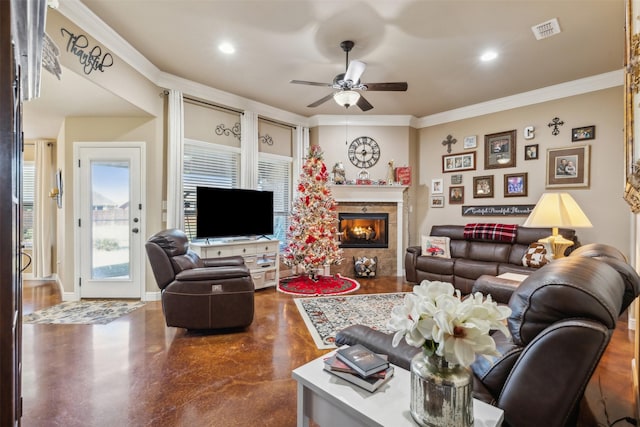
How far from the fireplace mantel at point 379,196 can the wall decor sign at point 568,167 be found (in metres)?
2.10

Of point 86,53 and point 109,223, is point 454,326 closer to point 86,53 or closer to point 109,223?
point 86,53

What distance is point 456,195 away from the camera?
208 inches

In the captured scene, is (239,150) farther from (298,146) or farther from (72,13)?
(72,13)

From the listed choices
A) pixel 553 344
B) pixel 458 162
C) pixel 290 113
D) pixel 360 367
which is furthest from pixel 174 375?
pixel 458 162

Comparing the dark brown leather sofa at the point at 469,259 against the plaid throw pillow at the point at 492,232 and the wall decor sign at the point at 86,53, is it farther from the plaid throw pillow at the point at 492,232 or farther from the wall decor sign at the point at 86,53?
the wall decor sign at the point at 86,53

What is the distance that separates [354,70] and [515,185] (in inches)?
Result: 128

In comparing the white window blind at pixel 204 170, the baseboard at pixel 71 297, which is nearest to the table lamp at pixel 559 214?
the white window blind at pixel 204 170

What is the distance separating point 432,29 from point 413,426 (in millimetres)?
3280

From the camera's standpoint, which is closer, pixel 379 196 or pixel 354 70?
pixel 354 70

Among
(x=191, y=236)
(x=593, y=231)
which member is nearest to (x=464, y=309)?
(x=191, y=236)

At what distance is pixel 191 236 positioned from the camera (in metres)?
4.37

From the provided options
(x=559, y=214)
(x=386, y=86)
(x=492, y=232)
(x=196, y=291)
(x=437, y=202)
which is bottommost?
(x=196, y=291)

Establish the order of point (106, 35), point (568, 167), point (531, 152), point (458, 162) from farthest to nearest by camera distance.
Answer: point (458, 162) → point (531, 152) → point (568, 167) → point (106, 35)

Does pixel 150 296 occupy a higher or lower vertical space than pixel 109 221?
lower
